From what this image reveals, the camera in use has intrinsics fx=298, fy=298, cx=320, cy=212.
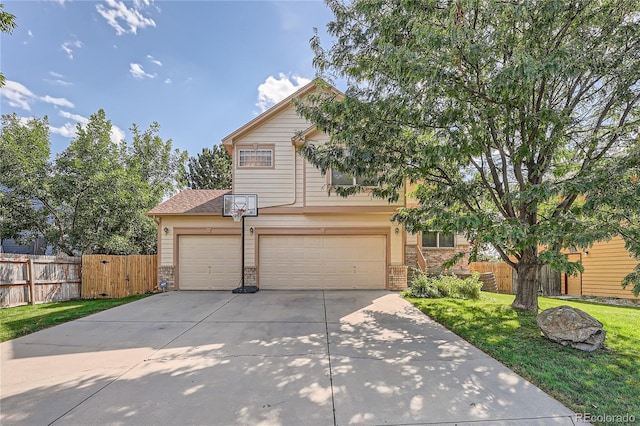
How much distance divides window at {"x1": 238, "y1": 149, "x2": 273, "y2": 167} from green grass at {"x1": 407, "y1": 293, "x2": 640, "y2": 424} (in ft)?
26.0

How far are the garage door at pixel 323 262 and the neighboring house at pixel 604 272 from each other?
795cm

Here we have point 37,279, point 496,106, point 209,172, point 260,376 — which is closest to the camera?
point 260,376

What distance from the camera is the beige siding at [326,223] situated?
11.1 meters

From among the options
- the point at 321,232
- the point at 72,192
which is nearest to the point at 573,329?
the point at 321,232

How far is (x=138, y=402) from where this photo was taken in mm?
3217

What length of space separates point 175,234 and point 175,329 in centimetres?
613

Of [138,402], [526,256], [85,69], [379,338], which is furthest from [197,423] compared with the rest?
[85,69]

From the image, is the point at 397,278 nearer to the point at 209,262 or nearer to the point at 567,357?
the point at 567,357

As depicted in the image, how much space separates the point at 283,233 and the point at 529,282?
25.2ft

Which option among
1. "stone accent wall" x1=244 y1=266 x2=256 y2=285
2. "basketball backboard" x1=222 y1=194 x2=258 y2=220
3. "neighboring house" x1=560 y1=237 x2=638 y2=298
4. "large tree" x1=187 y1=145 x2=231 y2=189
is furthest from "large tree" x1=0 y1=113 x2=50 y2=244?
"neighboring house" x1=560 y1=237 x2=638 y2=298

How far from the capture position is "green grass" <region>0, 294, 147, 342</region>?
6.02m

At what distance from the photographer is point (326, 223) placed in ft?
Answer: 36.9

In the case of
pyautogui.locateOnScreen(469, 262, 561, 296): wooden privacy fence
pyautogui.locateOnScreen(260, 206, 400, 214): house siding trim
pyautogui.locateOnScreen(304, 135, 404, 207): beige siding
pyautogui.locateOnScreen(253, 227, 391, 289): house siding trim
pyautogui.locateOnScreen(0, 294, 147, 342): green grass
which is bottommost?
pyautogui.locateOnScreen(469, 262, 561, 296): wooden privacy fence

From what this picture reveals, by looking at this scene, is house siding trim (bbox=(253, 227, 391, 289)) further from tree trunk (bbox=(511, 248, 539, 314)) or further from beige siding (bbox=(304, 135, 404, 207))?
tree trunk (bbox=(511, 248, 539, 314))
